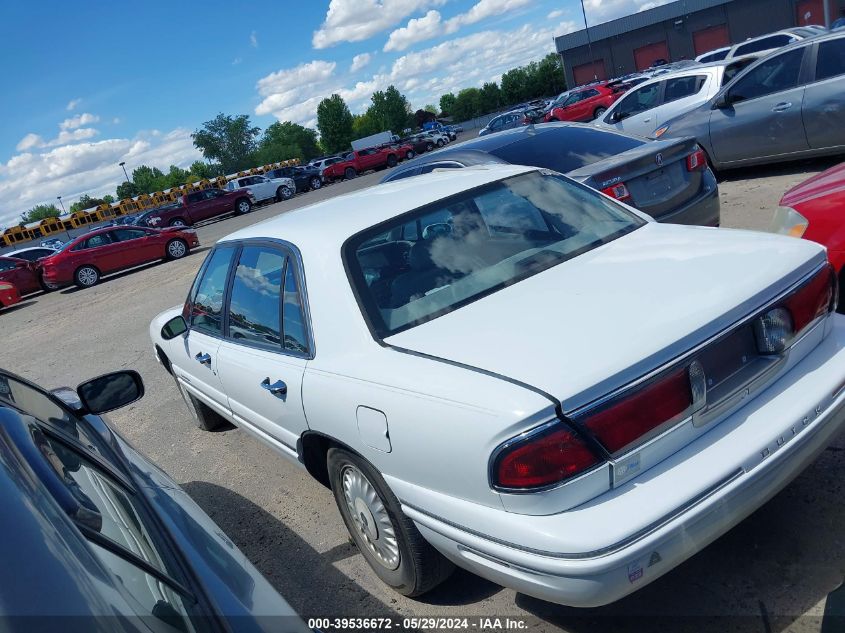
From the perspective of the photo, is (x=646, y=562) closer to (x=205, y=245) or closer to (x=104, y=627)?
(x=104, y=627)

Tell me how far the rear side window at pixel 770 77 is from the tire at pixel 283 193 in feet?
109

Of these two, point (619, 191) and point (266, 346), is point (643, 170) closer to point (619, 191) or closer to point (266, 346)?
point (619, 191)

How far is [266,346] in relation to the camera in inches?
137

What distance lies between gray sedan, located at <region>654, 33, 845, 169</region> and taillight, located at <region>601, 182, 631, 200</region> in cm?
430

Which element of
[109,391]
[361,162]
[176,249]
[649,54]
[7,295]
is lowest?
[176,249]

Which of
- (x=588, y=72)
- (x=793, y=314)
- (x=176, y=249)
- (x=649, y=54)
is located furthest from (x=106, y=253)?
(x=649, y=54)

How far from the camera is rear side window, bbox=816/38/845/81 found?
27.3ft

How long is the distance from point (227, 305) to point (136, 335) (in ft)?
23.8

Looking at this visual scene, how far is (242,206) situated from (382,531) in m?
36.3

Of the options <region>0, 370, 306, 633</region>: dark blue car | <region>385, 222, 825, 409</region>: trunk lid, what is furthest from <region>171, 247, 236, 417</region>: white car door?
<region>385, 222, 825, 409</region>: trunk lid

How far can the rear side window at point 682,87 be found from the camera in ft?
38.4

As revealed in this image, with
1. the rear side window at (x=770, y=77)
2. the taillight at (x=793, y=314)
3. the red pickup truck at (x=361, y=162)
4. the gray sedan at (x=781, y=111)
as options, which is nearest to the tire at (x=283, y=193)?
the red pickup truck at (x=361, y=162)

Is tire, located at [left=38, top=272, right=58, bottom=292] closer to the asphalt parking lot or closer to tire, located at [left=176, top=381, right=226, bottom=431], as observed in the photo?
the asphalt parking lot

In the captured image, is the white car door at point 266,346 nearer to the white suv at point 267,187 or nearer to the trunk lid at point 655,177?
the trunk lid at point 655,177
